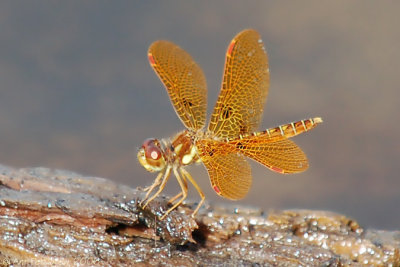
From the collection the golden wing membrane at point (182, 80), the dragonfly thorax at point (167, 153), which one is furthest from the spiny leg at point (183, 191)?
the golden wing membrane at point (182, 80)

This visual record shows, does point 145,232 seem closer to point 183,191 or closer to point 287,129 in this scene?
point 183,191

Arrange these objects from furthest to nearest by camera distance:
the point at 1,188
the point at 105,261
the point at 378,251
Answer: the point at 378,251, the point at 1,188, the point at 105,261

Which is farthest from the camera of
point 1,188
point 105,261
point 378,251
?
point 378,251

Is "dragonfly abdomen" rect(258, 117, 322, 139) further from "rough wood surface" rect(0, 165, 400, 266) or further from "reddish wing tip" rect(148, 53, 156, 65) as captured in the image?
"reddish wing tip" rect(148, 53, 156, 65)

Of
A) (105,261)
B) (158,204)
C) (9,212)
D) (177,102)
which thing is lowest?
(105,261)

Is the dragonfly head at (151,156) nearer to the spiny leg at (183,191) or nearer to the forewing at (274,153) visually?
the spiny leg at (183,191)

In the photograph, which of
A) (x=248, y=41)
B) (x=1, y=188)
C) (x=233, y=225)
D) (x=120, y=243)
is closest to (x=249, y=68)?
(x=248, y=41)

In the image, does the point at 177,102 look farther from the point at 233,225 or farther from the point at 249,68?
the point at 233,225

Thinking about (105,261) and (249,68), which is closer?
(105,261)
